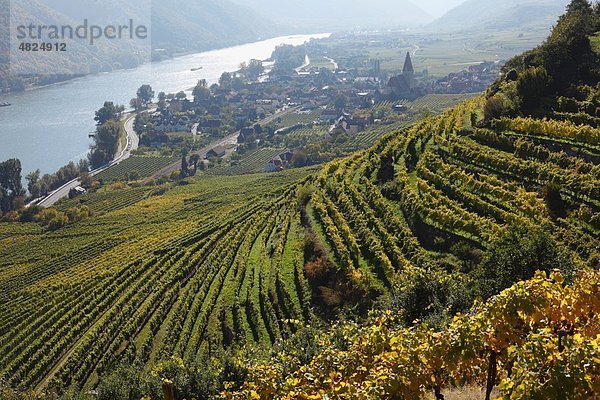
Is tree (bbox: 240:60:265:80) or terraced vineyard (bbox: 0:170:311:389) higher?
tree (bbox: 240:60:265:80)

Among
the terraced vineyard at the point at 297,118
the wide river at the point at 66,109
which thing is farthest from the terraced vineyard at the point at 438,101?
the wide river at the point at 66,109

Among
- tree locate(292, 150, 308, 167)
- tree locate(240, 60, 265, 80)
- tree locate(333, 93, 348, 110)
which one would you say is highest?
tree locate(240, 60, 265, 80)

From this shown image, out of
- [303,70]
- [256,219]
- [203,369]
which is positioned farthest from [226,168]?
[303,70]

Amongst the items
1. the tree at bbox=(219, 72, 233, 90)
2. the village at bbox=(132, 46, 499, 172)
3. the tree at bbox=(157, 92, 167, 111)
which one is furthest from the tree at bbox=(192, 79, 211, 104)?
the tree at bbox=(219, 72, 233, 90)

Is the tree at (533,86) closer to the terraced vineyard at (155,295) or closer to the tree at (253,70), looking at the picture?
the terraced vineyard at (155,295)

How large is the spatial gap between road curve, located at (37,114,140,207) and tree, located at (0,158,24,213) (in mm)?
3229

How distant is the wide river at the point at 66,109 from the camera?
283 feet

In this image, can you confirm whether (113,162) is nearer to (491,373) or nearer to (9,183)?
(9,183)

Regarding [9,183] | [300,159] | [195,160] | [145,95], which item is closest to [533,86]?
[300,159]

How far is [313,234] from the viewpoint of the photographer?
23.3 m

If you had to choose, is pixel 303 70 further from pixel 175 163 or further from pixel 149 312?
pixel 149 312

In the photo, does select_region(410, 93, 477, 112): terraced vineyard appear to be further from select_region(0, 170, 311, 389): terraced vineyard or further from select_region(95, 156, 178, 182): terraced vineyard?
select_region(0, 170, 311, 389): terraced vineyard

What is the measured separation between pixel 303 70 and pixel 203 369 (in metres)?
156

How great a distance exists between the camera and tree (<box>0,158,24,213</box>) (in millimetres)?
63309
